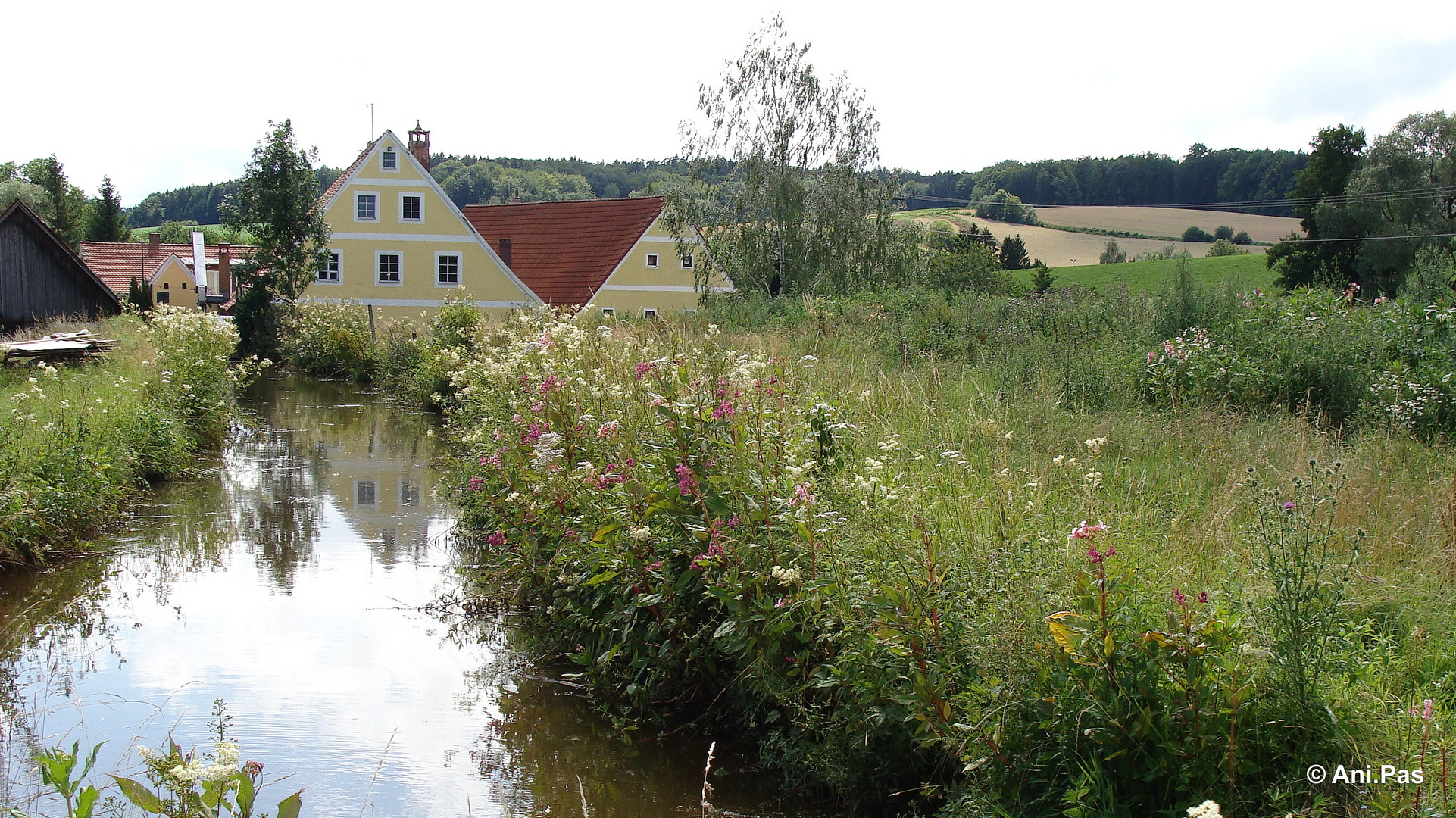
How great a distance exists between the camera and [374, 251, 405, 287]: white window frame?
115ft

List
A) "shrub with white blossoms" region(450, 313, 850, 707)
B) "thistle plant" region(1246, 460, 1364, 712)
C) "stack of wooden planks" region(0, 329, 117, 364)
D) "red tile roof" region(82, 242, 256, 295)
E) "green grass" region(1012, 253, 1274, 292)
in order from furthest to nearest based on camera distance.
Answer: "red tile roof" region(82, 242, 256, 295) → "green grass" region(1012, 253, 1274, 292) → "stack of wooden planks" region(0, 329, 117, 364) → "shrub with white blossoms" region(450, 313, 850, 707) → "thistle plant" region(1246, 460, 1364, 712)

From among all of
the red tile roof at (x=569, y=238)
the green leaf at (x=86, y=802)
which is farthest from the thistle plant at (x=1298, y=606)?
the red tile roof at (x=569, y=238)

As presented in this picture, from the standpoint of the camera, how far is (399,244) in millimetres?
34906

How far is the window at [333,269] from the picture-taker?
34.6m

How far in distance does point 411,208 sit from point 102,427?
89.6 feet

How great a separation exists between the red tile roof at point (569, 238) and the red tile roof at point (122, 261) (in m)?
25.6

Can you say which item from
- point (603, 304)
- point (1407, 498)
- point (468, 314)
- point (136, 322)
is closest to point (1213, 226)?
point (603, 304)

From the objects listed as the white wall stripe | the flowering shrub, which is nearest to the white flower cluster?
the flowering shrub

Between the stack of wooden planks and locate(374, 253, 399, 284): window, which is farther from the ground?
locate(374, 253, 399, 284): window

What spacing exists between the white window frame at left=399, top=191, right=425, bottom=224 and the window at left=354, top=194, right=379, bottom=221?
2.75ft

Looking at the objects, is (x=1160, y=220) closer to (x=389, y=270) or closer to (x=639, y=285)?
(x=639, y=285)

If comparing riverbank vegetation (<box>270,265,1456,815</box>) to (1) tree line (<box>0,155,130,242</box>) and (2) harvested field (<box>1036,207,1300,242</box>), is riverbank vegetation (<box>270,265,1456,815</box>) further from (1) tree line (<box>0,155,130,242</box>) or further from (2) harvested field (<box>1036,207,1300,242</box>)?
(1) tree line (<box>0,155,130,242</box>)

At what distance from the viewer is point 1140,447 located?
6930 millimetres

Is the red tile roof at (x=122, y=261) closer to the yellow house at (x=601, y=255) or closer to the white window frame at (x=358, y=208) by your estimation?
the yellow house at (x=601, y=255)
